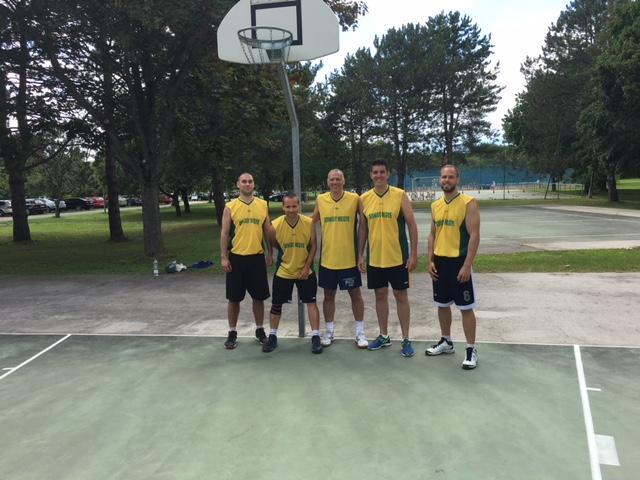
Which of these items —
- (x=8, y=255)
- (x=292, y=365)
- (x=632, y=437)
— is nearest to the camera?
(x=632, y=437)

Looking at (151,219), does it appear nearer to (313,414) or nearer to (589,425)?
(313,414)

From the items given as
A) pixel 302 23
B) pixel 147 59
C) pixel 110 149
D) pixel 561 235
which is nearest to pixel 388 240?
pixel 302 23

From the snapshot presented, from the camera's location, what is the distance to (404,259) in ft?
15.5

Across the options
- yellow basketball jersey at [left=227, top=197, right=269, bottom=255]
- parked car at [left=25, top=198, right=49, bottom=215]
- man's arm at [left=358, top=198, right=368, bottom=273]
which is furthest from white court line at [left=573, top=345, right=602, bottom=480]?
parked car at [left=25, top=198, right=49, bottom=215]

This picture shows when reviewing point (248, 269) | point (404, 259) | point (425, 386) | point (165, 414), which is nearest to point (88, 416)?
point (165, 414)

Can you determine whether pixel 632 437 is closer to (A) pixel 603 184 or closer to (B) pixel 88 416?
(B) pixel 88 416

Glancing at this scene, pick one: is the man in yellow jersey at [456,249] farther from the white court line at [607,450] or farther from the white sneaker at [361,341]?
the white court line at [607,450]

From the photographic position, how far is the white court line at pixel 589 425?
110 inches

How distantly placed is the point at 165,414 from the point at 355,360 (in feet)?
5.86

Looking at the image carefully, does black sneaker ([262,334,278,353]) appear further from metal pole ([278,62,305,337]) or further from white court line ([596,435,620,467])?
white court line ([596,435,620,467])

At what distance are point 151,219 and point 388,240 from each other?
982 cm

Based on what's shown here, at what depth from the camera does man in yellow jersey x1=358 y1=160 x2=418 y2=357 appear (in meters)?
4.68

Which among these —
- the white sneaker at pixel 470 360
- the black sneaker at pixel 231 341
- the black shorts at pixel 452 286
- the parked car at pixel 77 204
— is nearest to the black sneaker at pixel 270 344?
the black sneaker at pixel 231 341

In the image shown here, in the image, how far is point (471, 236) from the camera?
432 centimetres
